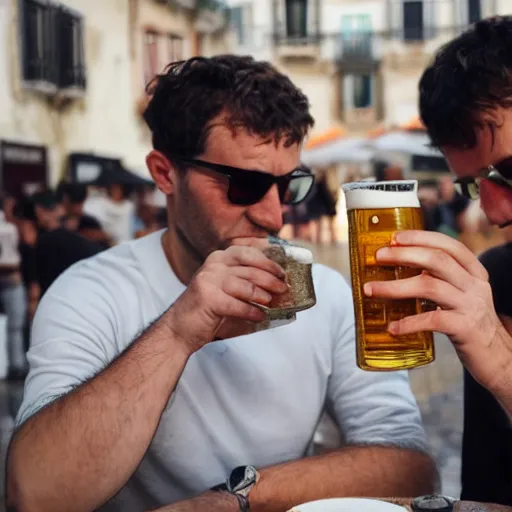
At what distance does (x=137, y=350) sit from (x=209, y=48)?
48.2ft

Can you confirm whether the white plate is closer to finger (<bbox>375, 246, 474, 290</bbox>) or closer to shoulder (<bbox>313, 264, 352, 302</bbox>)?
finger (<bbox>375, 246, 474, 290</bbox>)

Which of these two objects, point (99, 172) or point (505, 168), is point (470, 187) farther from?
point (99, 172)

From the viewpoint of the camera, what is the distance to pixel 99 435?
1818mm

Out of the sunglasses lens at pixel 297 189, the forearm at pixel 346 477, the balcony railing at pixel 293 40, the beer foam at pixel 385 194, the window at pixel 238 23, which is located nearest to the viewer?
the beer foam at pixel 385 194

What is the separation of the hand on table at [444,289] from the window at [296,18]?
1862cm

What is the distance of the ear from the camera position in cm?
249

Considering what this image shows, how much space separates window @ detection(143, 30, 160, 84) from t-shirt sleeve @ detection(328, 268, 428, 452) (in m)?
12.4

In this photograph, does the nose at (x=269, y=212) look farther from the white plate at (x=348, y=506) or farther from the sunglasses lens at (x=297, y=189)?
the white plate at (x=348, y=506)

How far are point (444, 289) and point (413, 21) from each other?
63.2ft

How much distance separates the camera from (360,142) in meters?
15.5

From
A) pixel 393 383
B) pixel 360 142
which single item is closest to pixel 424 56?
pixel 360 142

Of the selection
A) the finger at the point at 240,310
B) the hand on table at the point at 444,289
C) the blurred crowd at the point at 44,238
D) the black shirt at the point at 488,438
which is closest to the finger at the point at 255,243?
the finger at the point at 240,310

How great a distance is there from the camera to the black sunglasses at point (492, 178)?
7.07 ft

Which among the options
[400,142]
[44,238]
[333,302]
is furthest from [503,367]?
[400,142]
